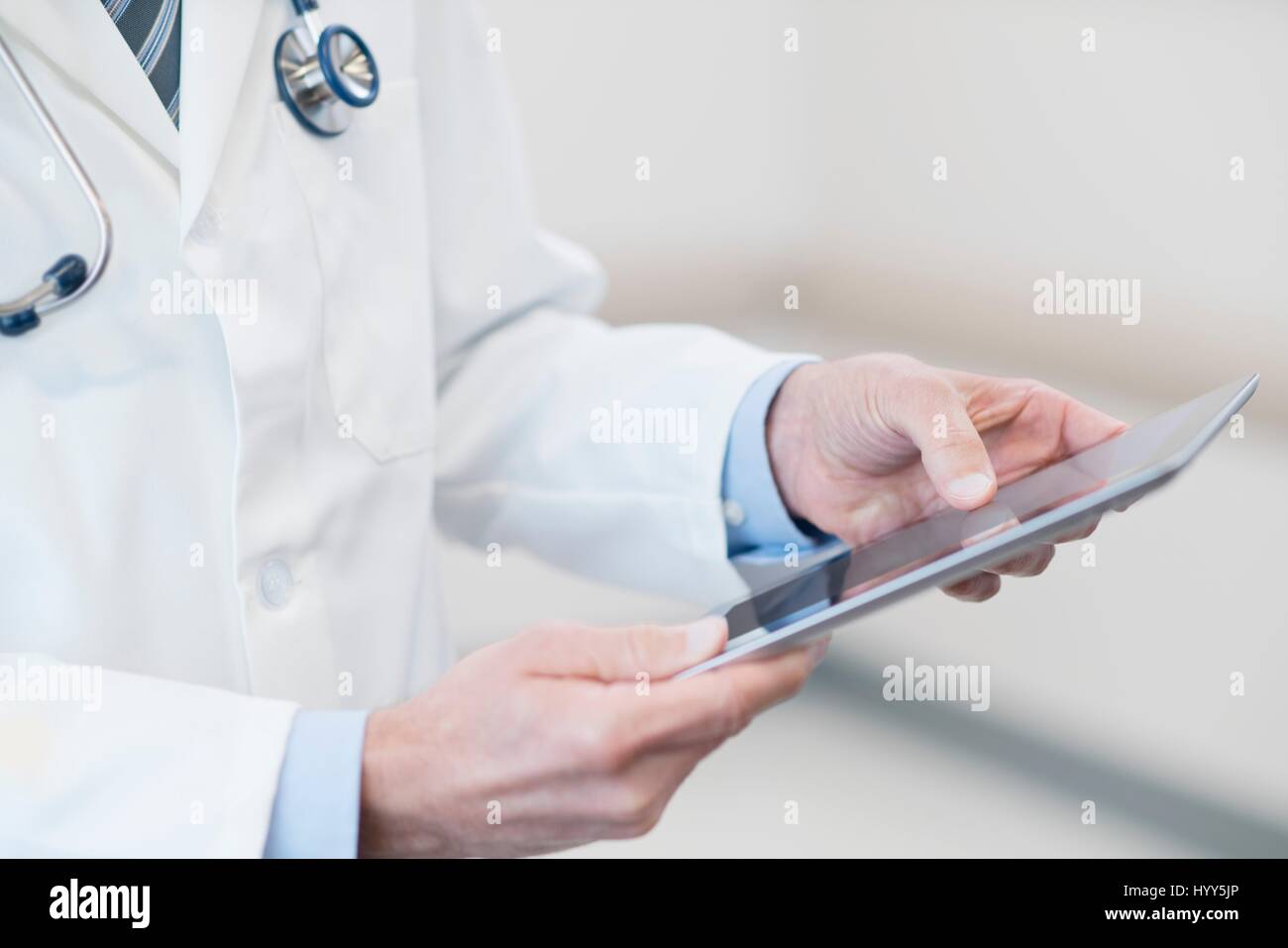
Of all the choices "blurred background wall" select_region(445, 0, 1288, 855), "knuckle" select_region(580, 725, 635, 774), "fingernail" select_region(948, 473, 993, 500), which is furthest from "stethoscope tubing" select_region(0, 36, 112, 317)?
"blurred background wall" select_region(445, 0, 1288, 855)

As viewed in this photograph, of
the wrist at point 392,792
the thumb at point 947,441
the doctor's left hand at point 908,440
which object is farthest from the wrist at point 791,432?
the wrist at point 392,792

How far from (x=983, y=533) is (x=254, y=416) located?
0.44m

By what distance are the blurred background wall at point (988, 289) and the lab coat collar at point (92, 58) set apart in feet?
3.87

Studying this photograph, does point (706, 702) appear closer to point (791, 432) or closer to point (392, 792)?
point (392, 792)

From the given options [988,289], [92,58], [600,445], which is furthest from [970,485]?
[988,289]

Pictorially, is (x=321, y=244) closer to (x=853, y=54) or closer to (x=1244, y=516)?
(x=1244, y=516)

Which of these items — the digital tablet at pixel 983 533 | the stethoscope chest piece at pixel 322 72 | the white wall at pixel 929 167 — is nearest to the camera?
the digital tablet at pixel 983 533

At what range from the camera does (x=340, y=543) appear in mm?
807

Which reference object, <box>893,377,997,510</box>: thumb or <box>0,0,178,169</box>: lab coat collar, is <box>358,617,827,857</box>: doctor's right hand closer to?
<box>893,377,997,510</box>: thumb

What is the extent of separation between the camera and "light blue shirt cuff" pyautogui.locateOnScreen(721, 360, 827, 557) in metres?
0.85

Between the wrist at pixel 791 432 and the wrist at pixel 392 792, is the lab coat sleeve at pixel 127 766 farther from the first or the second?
the wrist at pixel 791 432

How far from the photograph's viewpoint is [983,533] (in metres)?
0.59

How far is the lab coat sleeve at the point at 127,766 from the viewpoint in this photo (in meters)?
0.60
